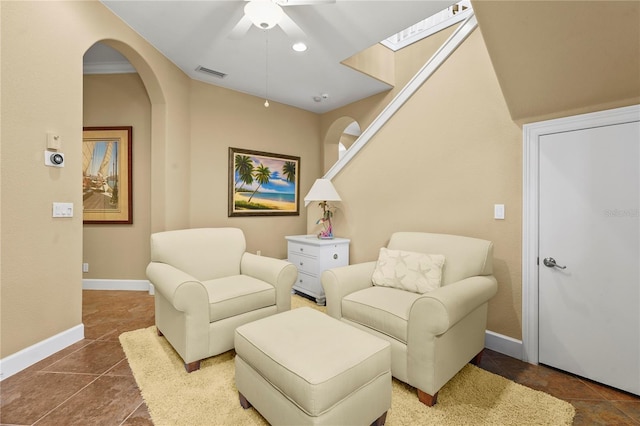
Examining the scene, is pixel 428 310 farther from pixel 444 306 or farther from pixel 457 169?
pixel 457 169

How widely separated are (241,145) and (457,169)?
321 centimetres

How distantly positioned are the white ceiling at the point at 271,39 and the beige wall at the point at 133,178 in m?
0.33

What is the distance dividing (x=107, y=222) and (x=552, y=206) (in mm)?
4834

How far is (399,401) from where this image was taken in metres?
1.75

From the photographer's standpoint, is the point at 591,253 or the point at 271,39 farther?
the point at 271,39

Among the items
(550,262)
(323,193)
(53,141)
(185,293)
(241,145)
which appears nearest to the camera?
(185,293)

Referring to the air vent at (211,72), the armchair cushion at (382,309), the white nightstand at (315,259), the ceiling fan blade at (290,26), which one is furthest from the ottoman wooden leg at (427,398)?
the air vent at (211,72)

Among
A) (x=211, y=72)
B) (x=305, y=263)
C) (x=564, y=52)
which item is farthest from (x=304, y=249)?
(x=564, y=52)

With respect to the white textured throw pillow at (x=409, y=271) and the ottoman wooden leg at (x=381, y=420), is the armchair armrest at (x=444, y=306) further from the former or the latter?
the ottoman wooden leg at (x=381, y=420)

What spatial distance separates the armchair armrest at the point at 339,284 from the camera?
2.26 m

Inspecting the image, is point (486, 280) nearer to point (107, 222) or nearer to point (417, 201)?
point (417, 201)

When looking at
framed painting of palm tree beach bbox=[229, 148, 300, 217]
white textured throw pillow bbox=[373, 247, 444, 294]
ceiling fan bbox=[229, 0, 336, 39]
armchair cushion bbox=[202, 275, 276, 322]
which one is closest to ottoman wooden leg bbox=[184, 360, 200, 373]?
armchair cushion bbox=[202, 275, 276, 322]

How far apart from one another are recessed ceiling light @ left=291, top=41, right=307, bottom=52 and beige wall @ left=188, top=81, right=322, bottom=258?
61.3 inches

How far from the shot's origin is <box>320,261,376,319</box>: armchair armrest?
2.26m
